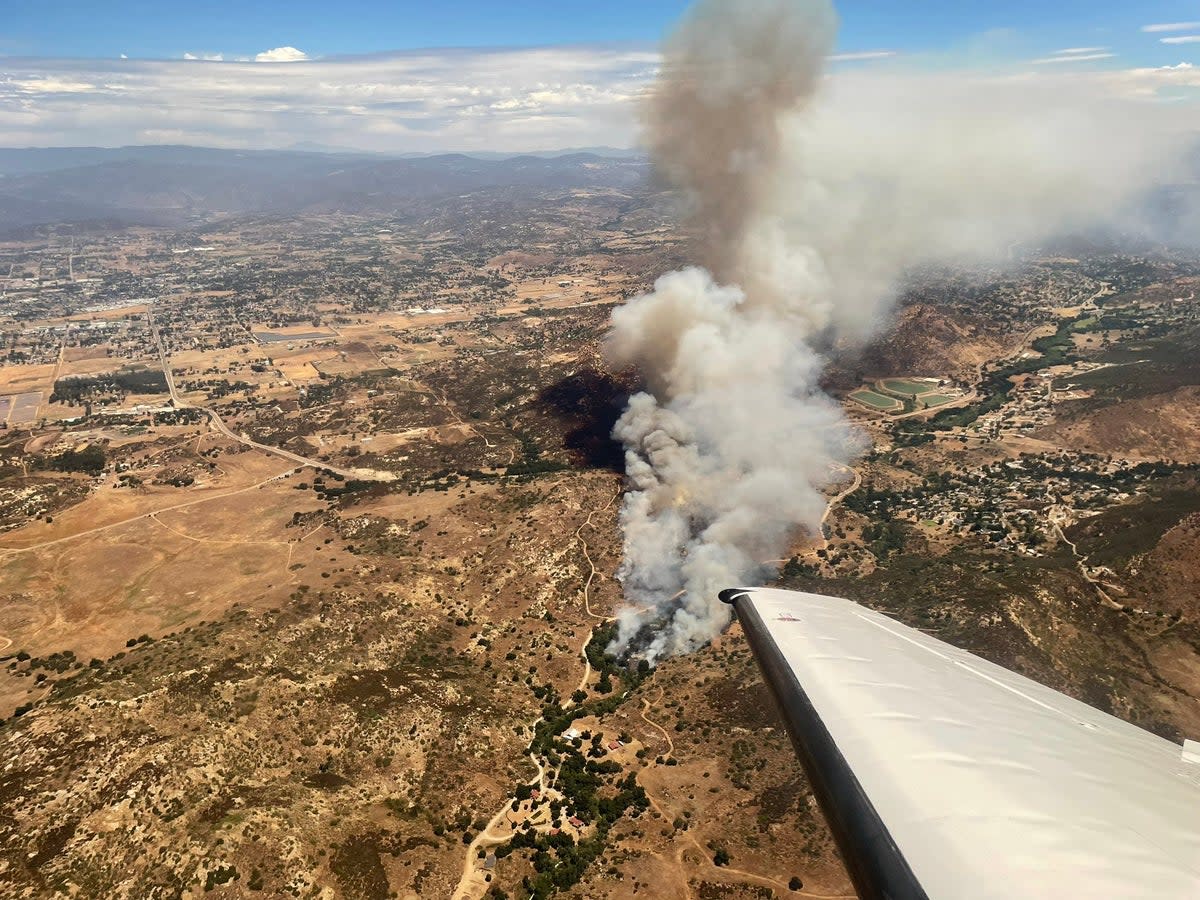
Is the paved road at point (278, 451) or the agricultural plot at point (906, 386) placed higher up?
the agricultural plot at point (906, 386)

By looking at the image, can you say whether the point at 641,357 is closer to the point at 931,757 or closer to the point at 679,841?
the point at 679,841

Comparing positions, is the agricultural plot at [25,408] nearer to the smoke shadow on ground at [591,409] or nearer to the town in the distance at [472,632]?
the town in the distance at [472,632]

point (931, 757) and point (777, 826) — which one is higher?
point (931, 757)

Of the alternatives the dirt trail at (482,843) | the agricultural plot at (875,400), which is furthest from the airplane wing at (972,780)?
the agricultural plot at (875,400)

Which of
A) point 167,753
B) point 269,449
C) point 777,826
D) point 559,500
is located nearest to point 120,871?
point 167,753

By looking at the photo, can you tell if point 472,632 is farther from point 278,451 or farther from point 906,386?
point 906,386

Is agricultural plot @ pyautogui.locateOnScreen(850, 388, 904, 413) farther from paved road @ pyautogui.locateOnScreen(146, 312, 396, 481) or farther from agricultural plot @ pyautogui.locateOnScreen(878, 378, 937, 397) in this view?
paved road @ pyautogui.locateOnScreen(146, 312, 396, 481)
